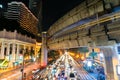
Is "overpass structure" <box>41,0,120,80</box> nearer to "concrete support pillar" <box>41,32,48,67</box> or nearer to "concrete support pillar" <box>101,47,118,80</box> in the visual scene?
"concrete support pillar" <box>101,47,118,80</box>

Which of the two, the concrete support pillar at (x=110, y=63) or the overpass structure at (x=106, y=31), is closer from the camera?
the overpass structure at (x=106, y=31)

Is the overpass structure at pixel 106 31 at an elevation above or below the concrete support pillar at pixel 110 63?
above

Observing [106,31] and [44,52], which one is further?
[44,52]

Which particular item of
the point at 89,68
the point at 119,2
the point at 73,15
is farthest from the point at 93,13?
the point at 89,68

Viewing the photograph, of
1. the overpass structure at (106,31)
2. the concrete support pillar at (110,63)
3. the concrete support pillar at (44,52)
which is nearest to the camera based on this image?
the overpass structure at (106,31)

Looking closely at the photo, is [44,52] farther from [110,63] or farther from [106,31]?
[106,31]

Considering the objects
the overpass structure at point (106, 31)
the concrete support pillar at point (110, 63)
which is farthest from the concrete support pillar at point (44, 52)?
the concrete support pillar at point (110, 63)

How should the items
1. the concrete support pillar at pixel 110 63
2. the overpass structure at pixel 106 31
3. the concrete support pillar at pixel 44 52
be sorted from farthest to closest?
the concrete support pillar at pixel 44 52, the concrete support pillar at pixel 110 63, the overpass structure at pixel 106 31

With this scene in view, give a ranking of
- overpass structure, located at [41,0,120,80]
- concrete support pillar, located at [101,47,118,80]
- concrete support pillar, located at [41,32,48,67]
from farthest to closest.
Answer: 1. concrete support pillar, located at [41,32,48,67]
2. concrete support pillar, located at [101,47,118,80]
3. overpass structure, located at [41,0,120,80]

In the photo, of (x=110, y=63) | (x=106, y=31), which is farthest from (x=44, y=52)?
(x=106, y=31)

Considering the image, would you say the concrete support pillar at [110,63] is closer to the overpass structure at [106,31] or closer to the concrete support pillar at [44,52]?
the overpass structure at [106,31]

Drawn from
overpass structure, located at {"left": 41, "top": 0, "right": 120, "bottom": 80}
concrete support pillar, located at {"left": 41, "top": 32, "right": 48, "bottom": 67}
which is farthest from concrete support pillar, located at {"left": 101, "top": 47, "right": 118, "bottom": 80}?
concrete support pillar, located at {"left": 41, "top": 32, "right": 48, "bottom": 67}

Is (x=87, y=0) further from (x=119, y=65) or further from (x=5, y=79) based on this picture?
(x=5, y=79)

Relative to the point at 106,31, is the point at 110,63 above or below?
below
